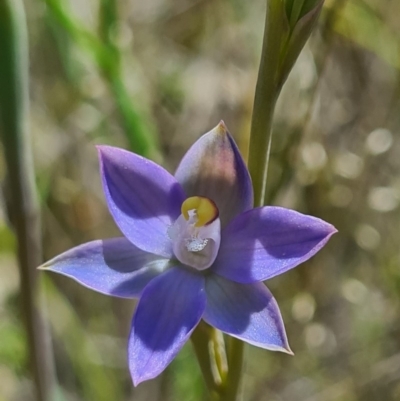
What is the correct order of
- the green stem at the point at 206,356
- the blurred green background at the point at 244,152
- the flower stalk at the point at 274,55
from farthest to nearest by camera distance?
the blurred green background at the point at 244,152 → the green stem at the point at 206,356 → the flower stalk at the point at 274,55

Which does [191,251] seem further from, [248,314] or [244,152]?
[244,152]

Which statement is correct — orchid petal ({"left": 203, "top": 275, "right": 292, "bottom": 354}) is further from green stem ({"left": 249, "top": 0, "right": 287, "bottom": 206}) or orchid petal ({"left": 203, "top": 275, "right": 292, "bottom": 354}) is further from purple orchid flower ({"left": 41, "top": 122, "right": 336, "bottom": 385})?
green stem ({"left": 249, "top": 0, "right": 287, "bottom": 206})

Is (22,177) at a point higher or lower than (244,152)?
higher

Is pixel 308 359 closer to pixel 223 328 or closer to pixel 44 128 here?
pixel 44 128

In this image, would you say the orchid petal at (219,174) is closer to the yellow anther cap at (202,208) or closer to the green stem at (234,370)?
the yellow anther cap at (202,208)

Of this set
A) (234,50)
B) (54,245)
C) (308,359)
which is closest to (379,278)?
(308,359)

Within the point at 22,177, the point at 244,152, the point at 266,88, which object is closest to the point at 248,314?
the point at 266,88

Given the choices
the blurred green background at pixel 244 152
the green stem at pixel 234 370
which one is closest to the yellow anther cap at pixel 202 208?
the green stem at pixel 234 370
